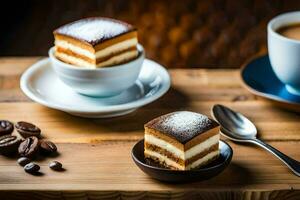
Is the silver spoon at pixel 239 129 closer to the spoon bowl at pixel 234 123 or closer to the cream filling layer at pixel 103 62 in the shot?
the spoon bowl at pixel 234 123

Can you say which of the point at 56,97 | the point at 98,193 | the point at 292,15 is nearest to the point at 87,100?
the point at 56,97

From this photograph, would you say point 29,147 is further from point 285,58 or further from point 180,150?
point 285,58

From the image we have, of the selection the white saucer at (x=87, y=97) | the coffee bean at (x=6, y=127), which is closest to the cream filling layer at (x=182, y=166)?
the white saucer at (x=87, y=97)

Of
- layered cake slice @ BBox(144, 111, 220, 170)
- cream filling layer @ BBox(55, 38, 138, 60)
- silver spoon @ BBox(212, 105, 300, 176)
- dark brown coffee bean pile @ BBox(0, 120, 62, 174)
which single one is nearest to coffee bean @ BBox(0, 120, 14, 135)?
dark brown coffee bean pile @ BBox(0, 120, 62, 174)

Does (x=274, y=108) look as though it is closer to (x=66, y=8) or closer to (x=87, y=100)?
(x=87, y=100)

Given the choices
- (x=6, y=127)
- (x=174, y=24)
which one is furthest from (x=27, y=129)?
(x=174, y=24)
